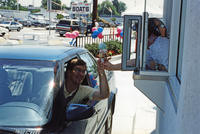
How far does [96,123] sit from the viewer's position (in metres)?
3.38

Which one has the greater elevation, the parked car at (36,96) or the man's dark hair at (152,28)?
the man's dark hair at (152,28)

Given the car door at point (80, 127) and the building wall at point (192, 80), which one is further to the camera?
the car door at point (80, 127)

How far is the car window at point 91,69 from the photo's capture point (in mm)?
3853

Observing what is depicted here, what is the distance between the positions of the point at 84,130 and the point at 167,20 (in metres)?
2.96

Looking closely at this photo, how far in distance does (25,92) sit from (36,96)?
0.49 ft

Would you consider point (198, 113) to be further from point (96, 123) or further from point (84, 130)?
point (96, 123)

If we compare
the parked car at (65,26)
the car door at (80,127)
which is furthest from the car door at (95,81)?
the parked car at (65,26)

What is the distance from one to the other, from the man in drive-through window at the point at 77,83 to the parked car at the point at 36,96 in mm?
105

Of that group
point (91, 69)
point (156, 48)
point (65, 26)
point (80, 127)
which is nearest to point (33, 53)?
point (80, 127)

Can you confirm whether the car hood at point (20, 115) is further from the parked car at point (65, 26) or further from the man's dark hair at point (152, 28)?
the parked car at point (65, 26)

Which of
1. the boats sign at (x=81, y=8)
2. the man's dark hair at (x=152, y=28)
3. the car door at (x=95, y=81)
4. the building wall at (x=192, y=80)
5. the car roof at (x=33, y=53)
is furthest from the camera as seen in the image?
the boats sign at (x=81, y=8)

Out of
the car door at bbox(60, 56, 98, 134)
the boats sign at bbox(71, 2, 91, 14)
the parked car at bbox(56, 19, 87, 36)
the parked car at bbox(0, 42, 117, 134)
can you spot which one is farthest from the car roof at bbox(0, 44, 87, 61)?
the parked car at bbox(56, 19, 87, 36)

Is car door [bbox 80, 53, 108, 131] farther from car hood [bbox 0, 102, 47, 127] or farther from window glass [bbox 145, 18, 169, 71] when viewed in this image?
car hood [bbox 0, 102, 47, 127]

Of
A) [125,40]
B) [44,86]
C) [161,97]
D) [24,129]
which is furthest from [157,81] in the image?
[24,129]
